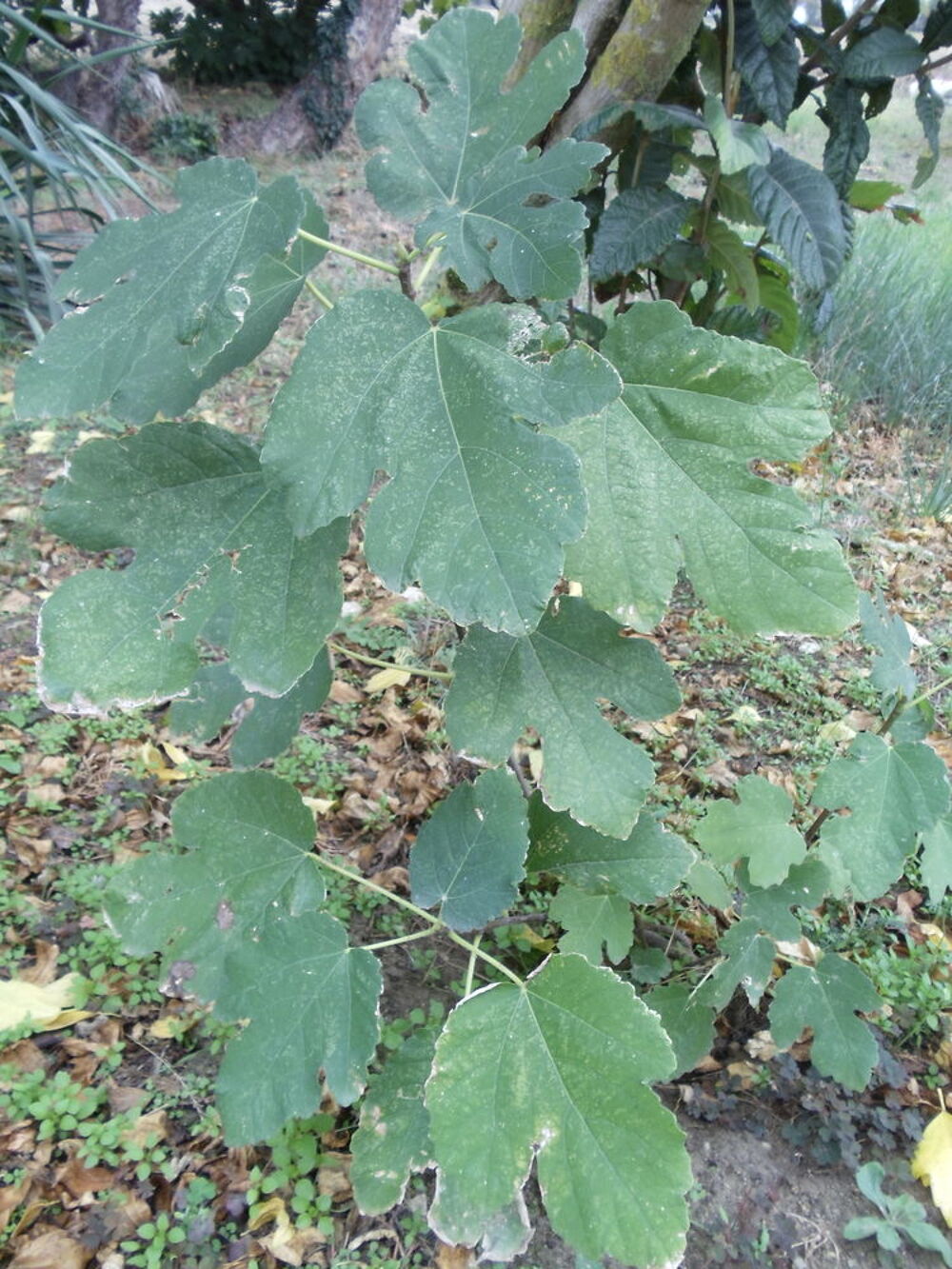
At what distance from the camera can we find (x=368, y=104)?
42.6 inches

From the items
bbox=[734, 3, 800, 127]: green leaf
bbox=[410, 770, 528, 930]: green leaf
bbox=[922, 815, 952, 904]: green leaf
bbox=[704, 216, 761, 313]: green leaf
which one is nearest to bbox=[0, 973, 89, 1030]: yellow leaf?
bbox=[410, 770, 528, 930]: green leaf

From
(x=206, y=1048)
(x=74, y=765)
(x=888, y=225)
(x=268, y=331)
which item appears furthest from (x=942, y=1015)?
(x=888, y=225)

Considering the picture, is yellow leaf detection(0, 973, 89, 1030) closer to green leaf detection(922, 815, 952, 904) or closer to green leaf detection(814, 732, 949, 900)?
green leaf detection(814, 732, 949, 900)

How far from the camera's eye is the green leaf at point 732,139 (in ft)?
5.69

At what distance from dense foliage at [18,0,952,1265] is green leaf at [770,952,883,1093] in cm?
3

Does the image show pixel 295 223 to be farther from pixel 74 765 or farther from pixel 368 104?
pixel 74 765

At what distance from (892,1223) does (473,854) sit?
0.99 meters

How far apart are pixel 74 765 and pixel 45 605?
1.48m

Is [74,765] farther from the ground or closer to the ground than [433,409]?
closer to the ground

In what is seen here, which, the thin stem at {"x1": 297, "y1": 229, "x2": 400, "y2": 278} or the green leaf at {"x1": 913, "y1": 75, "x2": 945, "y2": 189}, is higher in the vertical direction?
the green leaf at {"x1": 913, "y1": 75, "x2": 945, "y2": 189}

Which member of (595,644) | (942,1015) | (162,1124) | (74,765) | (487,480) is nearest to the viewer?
(487,480)

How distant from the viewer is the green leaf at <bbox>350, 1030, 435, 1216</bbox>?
51.8 inches

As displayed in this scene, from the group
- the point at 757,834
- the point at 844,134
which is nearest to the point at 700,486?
the point at 757,834

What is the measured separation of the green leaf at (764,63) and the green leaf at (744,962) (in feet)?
5.05
